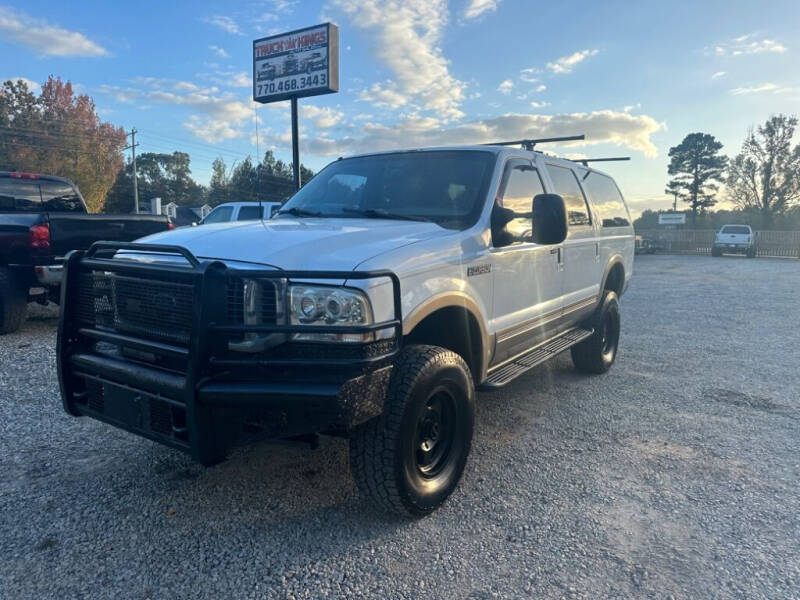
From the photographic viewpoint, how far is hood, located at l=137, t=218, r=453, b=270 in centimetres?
258

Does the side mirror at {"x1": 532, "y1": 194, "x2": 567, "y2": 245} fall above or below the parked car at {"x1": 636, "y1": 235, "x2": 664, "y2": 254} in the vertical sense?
above

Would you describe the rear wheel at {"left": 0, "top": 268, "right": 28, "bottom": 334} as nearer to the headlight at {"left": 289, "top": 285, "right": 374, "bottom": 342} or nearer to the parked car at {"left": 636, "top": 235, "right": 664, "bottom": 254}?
the headlight at {"left": 289, "top": 285, "right": 374, "bottom": 342}

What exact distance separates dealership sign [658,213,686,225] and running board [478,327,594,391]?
1772 inches

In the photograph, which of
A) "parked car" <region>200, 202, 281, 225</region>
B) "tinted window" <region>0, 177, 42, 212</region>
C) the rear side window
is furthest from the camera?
the rear side window

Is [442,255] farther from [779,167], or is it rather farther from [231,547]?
[779,167]

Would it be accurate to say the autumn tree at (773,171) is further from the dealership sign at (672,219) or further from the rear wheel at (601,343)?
the rear wheel at (601,343)

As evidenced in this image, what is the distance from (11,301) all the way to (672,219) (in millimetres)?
47304

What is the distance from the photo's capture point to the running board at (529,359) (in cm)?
355

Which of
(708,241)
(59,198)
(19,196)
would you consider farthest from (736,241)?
(19,196)

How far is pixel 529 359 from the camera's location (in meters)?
4.11

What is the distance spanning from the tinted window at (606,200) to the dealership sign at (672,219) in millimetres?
43130

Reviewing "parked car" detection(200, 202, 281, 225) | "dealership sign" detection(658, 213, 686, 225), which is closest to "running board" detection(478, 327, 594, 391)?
"parked car" detection(200, 202, 281, 225)

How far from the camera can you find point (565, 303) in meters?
4.80

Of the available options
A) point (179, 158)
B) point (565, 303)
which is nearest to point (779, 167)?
point (565, 303)
